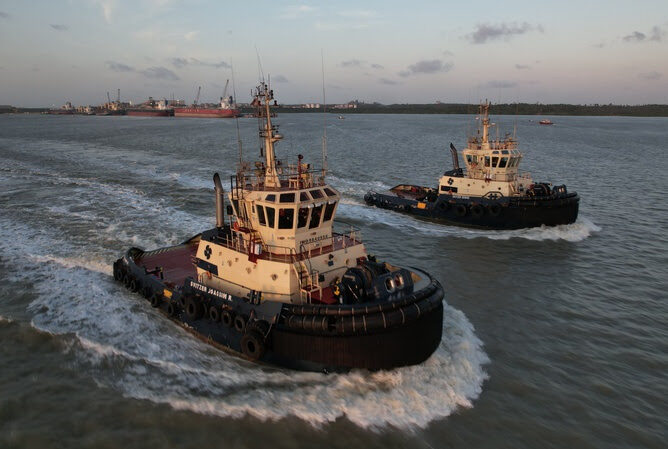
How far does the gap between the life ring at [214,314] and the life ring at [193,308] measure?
368mm

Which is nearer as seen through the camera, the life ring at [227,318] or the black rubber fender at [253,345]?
the black rubber fender at [253,345]

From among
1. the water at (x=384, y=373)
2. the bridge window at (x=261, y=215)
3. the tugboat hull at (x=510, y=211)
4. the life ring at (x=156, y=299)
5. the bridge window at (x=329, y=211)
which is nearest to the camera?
the water at (x=384, y=373)

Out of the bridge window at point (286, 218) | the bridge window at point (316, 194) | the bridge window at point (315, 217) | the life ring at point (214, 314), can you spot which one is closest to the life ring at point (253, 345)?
the life ring at point (214, 314)

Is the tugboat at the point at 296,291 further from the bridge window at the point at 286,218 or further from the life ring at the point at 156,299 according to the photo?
the life ring at the point at 156,299

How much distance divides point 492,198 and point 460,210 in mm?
1726

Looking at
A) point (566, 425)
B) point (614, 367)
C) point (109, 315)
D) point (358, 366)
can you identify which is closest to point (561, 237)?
point (614, 367)

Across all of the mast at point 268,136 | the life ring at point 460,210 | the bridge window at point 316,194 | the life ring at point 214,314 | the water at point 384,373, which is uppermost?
the mast at point 268,136

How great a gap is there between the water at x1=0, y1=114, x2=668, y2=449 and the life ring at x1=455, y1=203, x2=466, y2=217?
1.10 meters

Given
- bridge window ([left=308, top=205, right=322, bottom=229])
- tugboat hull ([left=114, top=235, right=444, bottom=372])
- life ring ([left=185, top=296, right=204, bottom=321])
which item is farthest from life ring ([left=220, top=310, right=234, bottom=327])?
bridge window ([left=308, top=205, right=322, bottom=229])

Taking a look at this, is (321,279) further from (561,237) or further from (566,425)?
(561,237)

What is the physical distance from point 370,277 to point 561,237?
14596 millimetres

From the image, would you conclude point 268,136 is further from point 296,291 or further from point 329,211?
point 296,291

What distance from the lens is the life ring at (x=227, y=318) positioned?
10.3 m

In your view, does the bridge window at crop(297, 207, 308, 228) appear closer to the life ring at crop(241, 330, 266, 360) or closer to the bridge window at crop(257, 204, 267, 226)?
the bridge window at crop(257, 204, 267, 226)
